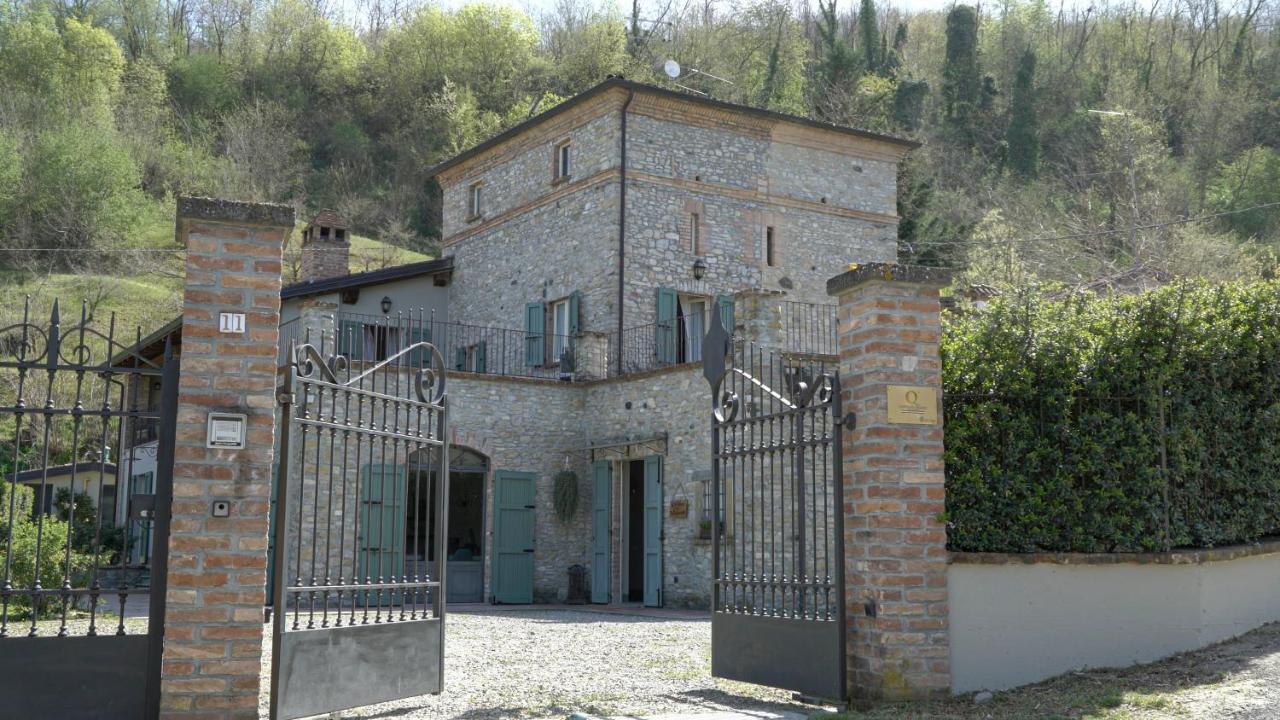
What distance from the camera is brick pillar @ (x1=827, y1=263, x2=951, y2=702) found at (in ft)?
20.5

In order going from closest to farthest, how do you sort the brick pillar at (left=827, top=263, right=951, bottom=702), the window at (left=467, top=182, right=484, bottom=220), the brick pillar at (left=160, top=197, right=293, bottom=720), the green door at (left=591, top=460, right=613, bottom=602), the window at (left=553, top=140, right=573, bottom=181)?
1. the brick pillar at (left=160, top=197, right=293, bottom=720)
2. the brick pillar at (left=827, top=263, right=951, bottom=702)
3. the green door at (left=591, top=460, right=613, bottom=602)
4. the window at (left=553, top=140, right=573, bottom=181)
5. the window at (left=467, top=182, right=484, bottom=220)

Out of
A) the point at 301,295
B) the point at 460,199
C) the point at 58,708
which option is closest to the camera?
the point at 58,708

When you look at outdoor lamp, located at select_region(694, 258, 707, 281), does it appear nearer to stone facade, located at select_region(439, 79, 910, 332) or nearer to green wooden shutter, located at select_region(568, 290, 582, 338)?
stone facade, located at select_region(439, 79, 910, 332)

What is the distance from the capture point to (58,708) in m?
5.04

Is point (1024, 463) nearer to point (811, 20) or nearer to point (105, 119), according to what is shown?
point (105, 119)

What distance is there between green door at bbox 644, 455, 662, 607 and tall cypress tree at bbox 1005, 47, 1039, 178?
27.2m

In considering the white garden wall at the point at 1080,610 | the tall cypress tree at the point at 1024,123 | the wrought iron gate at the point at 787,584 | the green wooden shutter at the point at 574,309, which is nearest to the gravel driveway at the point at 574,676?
the wrought iron gate at the point at 787,584

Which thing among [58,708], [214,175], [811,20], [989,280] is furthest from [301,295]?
[811,20]

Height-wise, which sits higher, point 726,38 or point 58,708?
point 726,38

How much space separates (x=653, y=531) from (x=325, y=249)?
1004 cm

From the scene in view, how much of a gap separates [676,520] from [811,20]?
3320 centimetres

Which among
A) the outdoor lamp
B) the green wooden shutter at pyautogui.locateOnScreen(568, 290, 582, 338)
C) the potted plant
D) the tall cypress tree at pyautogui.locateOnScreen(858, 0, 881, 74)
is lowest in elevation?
the potted plant

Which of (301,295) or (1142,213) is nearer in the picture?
(301,295)

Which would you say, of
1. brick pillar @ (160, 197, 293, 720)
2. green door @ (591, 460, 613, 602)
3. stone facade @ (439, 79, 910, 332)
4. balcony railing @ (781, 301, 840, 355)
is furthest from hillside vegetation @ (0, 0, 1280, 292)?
brick pillar @ (160, 197, 293, 720)
